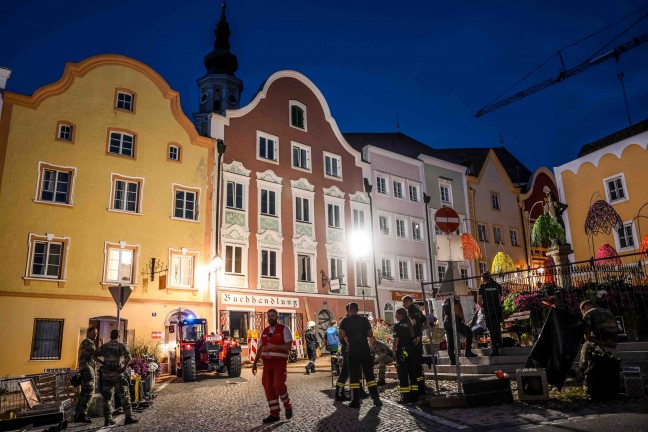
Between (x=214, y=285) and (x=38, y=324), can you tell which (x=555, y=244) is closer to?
(x=214, y=285)

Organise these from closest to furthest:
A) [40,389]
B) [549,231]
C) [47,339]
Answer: [40,389], [549,231], [47,339]

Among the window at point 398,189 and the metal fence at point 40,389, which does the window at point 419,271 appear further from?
the metal fence at point 40,389

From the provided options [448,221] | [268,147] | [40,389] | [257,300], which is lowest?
[40,389]

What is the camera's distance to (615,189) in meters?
29.5

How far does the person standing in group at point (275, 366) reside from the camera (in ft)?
28.9

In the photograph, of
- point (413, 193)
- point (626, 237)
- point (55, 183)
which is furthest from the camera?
point (413, 193)

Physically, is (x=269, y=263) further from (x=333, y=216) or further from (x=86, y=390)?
(x=86, y=390)

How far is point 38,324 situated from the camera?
66.3ft

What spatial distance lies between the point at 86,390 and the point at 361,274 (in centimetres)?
2195

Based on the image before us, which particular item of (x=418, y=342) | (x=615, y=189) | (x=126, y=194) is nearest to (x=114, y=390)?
(x=418, y=342)

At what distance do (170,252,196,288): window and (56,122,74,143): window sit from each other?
6.78m

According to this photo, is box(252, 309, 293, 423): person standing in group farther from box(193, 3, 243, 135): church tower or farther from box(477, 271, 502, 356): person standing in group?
box(193, 3, 243, 135): church tower

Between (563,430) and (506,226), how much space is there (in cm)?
3648

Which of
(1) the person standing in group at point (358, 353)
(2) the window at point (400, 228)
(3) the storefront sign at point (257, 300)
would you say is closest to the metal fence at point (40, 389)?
(1) the person standing in group at point (358, 353)
